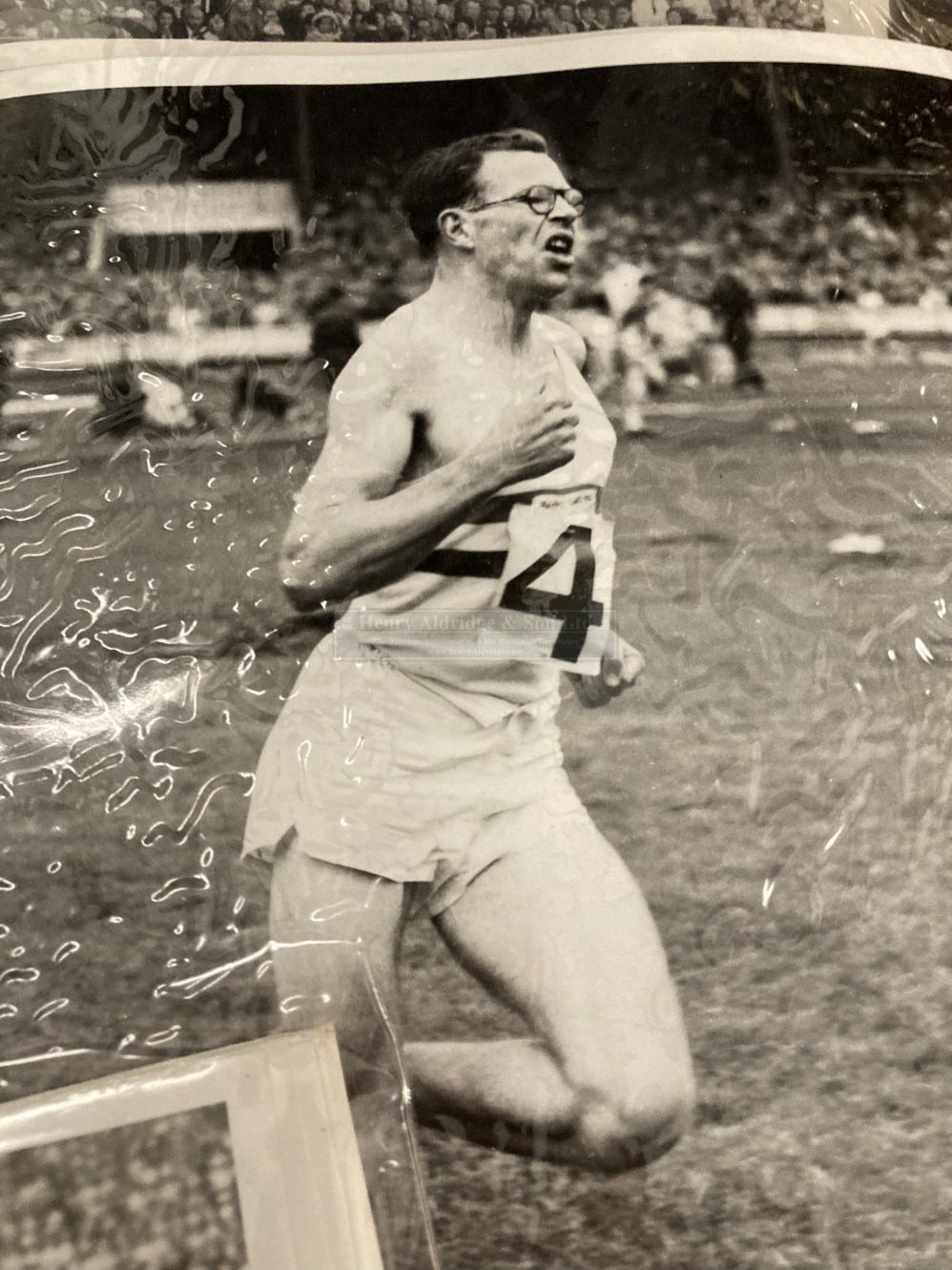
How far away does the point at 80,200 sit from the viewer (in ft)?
1.40

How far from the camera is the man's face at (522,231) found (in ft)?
1.44

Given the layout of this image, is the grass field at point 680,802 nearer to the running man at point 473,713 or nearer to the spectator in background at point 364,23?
the running man at point 473,713

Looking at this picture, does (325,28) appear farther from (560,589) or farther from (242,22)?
(560,589)

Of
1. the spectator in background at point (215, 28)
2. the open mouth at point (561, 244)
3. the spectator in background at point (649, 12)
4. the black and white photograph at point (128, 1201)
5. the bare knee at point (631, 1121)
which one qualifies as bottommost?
the bare knee at point (631, 1121)

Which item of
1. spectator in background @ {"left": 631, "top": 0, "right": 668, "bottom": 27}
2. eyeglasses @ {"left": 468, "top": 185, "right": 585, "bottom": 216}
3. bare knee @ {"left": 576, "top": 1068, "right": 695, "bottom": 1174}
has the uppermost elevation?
spectator in background @ {"left": 631, "top": 0, "right": 668, "bottom": 27}

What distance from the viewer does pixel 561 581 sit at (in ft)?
1.39

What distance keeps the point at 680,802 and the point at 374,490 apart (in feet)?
0.62

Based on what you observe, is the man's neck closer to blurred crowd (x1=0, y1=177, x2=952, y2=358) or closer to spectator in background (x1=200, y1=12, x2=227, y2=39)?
blurred crowd (x1=0, y1=177, x2=952, y2=358)

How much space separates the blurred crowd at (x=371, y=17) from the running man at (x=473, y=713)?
0.06m

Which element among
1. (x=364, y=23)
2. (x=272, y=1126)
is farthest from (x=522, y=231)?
(x=272, y=1126)

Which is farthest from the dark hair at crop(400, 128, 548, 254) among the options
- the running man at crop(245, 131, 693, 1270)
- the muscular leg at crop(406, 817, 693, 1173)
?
the muscular leg at crop(406, 817, 693, 1173)

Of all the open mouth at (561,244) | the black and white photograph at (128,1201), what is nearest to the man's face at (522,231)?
the open mouth at (561,244)

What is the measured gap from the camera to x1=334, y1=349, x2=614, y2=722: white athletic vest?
1.34 feet

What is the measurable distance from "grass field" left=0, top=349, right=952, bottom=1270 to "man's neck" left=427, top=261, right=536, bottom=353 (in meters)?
0.07
